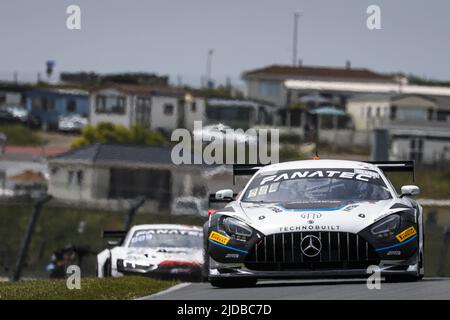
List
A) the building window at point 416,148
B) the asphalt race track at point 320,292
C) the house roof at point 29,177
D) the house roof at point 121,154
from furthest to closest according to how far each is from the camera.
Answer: the building window at point 416,148
the house roof at point 29,177
the house roof at point 121,154
the asphalt race track at point 320,292

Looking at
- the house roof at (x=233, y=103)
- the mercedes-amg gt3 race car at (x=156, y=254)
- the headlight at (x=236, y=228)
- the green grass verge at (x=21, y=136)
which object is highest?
the headlight at (x=236, y=228)

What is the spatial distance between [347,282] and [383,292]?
6.76 ft

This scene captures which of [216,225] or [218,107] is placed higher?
[216,225]

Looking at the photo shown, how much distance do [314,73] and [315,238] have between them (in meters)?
121

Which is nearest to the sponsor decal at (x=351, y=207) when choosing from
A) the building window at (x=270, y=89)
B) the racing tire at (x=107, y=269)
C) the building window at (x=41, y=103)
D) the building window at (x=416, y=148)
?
the racing tire at (x=107, y=269)

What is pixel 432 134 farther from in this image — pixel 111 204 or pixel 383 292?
pixel 383 292

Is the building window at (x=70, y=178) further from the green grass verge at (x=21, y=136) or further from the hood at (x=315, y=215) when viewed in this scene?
the hood at (x=315, y=215)

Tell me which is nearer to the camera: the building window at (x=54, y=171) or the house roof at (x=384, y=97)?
the building window at (x=54, y=171)

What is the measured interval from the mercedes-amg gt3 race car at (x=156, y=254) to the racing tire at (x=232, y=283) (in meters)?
5.88

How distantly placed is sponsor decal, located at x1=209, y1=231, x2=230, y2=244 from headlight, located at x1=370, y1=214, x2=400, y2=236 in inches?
54.2

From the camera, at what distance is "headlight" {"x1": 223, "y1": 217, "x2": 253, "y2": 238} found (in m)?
14.0

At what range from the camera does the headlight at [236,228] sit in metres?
14.0

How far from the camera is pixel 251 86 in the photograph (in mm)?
130500
